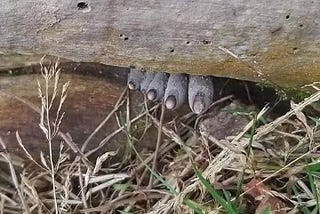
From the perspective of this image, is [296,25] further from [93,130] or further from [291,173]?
[93,130]

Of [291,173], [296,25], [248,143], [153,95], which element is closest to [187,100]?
[153,95]

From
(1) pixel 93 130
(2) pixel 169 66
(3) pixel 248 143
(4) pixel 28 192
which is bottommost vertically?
(4) pixel 28 192

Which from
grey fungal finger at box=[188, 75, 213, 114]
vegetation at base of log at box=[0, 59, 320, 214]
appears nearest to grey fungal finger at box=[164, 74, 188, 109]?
grey fungal finger at box=[188, 75, 213, 114]

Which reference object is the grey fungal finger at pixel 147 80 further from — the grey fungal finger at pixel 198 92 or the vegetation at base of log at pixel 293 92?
the vegetation at base of log at pixel 293 92

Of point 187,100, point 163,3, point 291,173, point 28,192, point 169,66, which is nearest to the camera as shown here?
point 163,3

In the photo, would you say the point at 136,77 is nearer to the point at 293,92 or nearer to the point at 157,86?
the point at 157,86

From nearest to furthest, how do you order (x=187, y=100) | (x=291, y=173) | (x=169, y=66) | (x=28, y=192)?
(x=169, y=66)
(x=291, y=173)
(x=187, y=100)
(x=28, y=192)

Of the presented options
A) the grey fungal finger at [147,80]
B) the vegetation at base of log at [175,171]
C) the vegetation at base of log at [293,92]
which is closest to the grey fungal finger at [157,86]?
the grey fungal finger at [147,80]

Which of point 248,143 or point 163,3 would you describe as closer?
point 163,3
